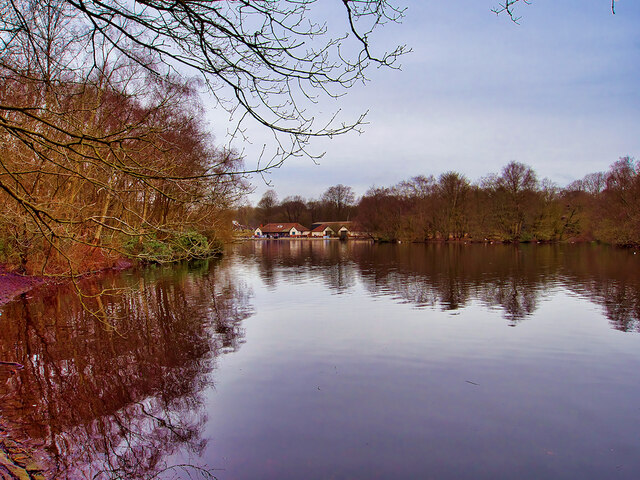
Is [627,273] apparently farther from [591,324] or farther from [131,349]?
[131,349]

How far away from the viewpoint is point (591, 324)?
10219 millimetres

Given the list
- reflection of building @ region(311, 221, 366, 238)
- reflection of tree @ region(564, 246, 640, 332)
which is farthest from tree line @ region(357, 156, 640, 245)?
reflection of building @ region(311, 221, 366, 238)

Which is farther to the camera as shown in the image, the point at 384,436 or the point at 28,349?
the point at 28,349

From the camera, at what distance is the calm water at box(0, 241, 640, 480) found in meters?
4.66

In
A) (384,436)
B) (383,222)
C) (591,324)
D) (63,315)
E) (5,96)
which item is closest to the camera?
(384,436)

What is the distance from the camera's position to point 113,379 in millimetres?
6688

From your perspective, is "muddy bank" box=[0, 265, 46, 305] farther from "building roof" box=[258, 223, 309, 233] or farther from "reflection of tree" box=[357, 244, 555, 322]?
"building roof" box=[258, 223, 309, 233]

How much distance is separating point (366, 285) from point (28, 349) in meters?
12.1

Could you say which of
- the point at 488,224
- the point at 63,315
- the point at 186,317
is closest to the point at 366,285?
the point at 186,317

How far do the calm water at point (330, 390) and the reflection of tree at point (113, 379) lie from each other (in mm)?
31

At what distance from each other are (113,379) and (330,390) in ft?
10.8

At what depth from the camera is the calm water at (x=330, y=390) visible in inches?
184

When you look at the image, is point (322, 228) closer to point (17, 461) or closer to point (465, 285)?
point (465, 285)

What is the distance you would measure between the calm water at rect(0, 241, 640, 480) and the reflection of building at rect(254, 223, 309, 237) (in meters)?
99.2
